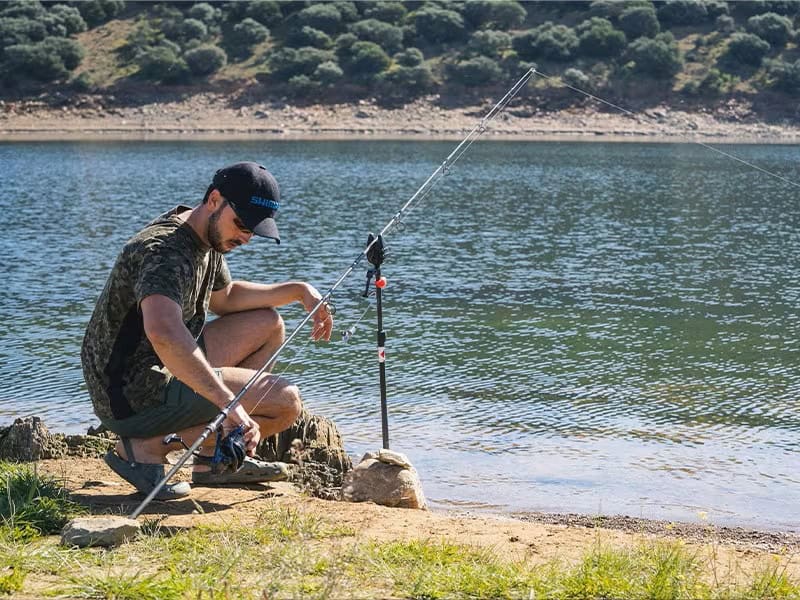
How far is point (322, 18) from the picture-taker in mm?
62250

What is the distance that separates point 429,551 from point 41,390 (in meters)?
6.07

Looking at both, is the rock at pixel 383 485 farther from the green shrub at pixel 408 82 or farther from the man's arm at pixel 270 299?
the green shrub at pixel 408 82

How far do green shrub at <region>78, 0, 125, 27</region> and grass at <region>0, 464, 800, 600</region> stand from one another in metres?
61.9

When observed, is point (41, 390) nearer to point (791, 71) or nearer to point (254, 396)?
point (254, 396)

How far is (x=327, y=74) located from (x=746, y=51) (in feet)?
62.2

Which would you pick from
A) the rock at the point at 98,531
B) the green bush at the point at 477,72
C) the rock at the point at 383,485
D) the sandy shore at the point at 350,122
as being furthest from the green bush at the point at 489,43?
the rock at the point at 98,531

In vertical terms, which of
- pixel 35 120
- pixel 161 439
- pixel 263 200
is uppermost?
pixel 263 200

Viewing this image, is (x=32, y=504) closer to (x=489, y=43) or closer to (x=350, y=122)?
(x=350, y=122)

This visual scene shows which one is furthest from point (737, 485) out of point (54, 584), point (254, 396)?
point (54, 584)

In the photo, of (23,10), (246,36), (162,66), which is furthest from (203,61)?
(23,10)

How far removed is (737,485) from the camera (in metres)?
7.74

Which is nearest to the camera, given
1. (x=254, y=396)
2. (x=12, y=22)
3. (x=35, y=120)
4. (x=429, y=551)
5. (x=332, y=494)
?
(x=429, y=551)

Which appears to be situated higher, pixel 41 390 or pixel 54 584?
pixel 54 584

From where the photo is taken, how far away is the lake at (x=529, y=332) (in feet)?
26.5
